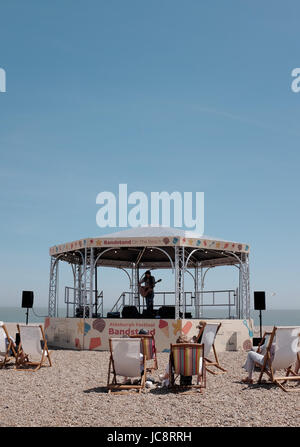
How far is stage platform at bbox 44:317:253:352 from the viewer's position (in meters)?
12.3

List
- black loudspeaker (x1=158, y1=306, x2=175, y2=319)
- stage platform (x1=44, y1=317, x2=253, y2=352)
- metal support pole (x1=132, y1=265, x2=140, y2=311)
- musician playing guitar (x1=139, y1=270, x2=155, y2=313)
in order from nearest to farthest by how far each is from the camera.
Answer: stage platform (x1=44, y1=317, x2=253, y2=352)
black loudspeaker (x1=158, y1=306, x2=175, y2=319)
musician playing guitar (x1=139, y1=270, x2=155, y2=313)
metal support pole (x1=132, y1=265, x2=140, y2=311)

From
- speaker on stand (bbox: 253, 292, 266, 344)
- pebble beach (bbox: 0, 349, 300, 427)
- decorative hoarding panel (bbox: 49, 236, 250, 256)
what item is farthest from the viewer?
speaker on stand (bbox: 253, 292, 266, 344)

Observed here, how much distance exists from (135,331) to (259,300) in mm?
3329

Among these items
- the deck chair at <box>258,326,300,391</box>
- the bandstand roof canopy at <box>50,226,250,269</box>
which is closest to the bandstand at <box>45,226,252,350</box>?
the bandstand roof canopy at <box>50,226,250,269</box>

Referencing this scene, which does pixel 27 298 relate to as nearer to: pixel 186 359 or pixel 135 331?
pixel 135 331

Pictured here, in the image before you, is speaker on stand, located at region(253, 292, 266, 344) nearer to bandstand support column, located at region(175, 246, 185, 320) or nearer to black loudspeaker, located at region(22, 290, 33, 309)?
bandstand support column, located at region(175, 246, 185, 320)

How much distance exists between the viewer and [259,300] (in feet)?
43.3

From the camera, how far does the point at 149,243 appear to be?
12.9 meters

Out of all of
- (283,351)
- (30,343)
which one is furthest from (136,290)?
(283,351)

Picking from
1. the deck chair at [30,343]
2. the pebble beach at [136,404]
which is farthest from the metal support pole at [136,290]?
the pebble beach at [136,404]

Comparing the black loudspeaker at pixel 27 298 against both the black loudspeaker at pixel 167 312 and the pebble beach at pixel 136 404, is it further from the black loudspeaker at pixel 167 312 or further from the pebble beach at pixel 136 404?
the pebble beach at pixel 136 404

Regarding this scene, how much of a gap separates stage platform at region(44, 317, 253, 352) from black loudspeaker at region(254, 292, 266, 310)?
2.24 feet

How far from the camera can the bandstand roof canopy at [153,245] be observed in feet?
42.4
